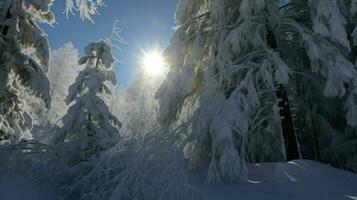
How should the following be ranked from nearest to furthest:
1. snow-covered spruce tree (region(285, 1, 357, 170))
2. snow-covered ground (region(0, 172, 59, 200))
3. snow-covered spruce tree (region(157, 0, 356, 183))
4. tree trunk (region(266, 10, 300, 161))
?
1. snow-covered ground (region(0, 172, 59, 200))
2. snow-covered spruce tree (region(157, 0, 356, 183))
3. tree trunk (region(266, 10, 300, 161))
4. snow-covered spruce tree (region(285, 1, 357, 170))

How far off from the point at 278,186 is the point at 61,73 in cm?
3371

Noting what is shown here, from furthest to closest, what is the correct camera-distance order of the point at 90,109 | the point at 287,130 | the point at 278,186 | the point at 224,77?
the point at 90,109 < the point at 287,130 < the point at 224,77 < the point at 278,186

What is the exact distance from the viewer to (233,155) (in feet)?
24.3

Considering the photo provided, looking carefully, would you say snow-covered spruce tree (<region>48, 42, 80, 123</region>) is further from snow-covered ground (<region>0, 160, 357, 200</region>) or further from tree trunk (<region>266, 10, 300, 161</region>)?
snow-covered ground (<region>0, 160, 357, 200</region>)

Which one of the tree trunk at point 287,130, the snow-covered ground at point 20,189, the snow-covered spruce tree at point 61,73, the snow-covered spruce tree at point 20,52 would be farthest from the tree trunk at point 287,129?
the snow-covered spruce tree at point 61,73

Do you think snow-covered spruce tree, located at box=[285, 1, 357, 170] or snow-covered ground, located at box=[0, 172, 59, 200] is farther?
snow-covered spruce tree, located at box=[285, 1, 357, 170]

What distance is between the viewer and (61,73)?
37.8 metres

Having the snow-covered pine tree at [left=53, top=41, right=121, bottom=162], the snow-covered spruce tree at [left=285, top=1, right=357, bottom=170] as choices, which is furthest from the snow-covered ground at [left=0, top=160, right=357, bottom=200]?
the snow-covered spruce tree at [left=285, top=1, right=357, bottom=170]

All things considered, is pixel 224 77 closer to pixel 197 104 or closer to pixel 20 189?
pixel 197 104

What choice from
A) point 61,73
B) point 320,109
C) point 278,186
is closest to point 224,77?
point 278,186

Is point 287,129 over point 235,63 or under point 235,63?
under

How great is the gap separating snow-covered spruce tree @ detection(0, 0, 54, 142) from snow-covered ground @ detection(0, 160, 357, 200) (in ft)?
15.6

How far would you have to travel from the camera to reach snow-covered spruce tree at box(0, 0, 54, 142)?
36.3 feet

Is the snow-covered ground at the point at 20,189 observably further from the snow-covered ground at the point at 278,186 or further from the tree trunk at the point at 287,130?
the tree trunk at the point at 287,130
